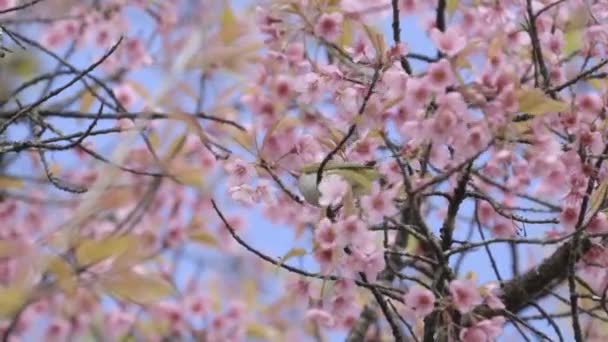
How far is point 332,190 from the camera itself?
1.32 meters

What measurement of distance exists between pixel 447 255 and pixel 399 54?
11.3 inches

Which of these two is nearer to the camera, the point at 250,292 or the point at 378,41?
the point at 378,41

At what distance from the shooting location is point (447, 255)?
1.37m

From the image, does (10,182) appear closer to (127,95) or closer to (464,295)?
(127,95)

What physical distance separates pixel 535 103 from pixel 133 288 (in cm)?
131

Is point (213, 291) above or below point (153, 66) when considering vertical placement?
below

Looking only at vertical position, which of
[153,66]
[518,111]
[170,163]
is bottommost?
[518,111]

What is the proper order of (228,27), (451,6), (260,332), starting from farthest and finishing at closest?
(260,332)
(228,27)
(451,6)

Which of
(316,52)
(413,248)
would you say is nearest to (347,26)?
(316,52)

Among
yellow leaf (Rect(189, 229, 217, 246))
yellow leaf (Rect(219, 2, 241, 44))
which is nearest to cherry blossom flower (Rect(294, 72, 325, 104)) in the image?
yellow leaf (Rect(219, 2, 241, 44))

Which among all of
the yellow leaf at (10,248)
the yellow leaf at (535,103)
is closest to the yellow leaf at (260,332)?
the yellow leaf at (10,248)

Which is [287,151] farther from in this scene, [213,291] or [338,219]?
[213,291]

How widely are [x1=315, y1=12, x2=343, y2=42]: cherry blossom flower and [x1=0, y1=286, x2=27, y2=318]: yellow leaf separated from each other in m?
0.88

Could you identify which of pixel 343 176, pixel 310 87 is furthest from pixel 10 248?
pixel 343 176
